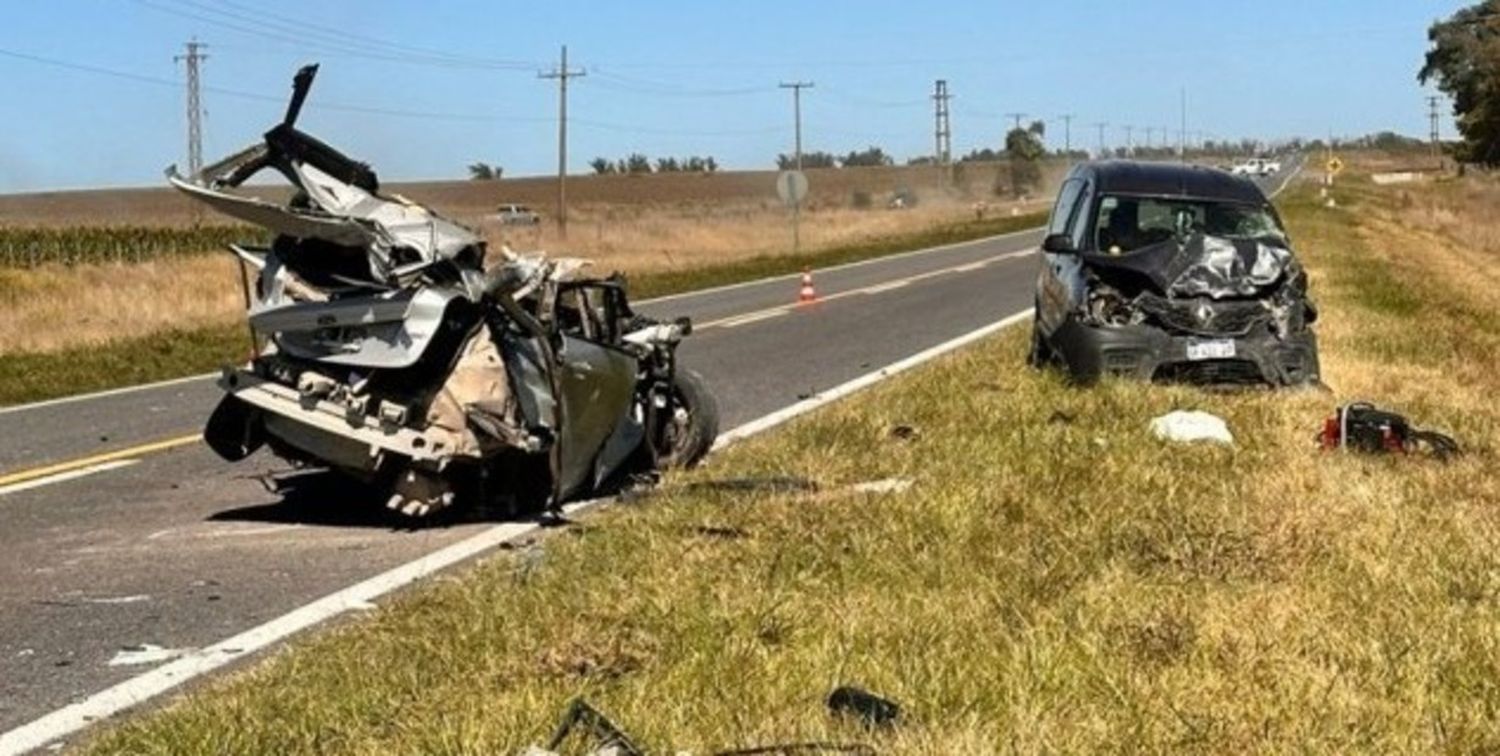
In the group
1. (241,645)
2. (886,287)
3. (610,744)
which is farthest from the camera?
(886,287)

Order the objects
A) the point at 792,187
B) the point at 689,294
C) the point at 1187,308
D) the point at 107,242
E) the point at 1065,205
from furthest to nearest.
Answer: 1. the point at 107,242
2. the point at 792,187
3. the point at 689,294
4. the point at 1065,205
5. the point at 1187,308

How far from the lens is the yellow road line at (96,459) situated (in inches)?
373

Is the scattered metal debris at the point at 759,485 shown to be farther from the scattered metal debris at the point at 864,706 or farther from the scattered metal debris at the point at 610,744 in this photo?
the scattered metal debris at the point at 610,744

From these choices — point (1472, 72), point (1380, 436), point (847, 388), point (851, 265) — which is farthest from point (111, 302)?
point (1472, 72)

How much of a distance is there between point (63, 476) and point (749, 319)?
1219cm

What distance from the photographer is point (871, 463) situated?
28.0 feet

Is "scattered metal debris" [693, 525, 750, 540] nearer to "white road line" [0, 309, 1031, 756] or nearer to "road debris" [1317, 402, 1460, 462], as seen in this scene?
"white road line" [0, 309, 1031, 756]

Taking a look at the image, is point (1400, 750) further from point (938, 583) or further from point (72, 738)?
point (72, 738)

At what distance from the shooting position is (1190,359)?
11.2m

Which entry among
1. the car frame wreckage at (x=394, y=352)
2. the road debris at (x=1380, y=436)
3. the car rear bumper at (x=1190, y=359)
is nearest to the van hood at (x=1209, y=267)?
the car rear bumper at (x=1190, y=359)

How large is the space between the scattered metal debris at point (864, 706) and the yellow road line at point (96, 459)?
6.49 meters

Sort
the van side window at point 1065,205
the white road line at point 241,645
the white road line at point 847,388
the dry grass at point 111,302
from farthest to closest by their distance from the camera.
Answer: the dry grass at point 111,302 → the van side window at point 1065,205 → the white road line at point 847,388 → the white road line at point 241,645

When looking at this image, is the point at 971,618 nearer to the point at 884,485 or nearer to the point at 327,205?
the point at 884,485

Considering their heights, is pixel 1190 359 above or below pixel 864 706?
above
